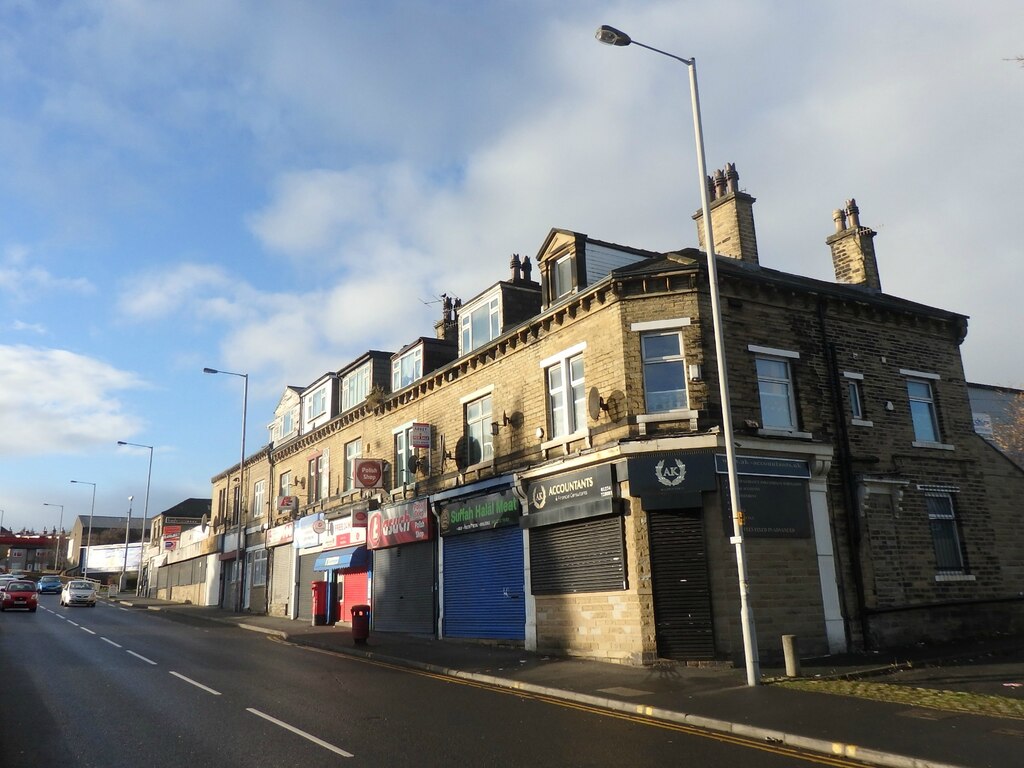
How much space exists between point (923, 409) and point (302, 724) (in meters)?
18.2

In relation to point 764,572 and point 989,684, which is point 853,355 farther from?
point 989,684

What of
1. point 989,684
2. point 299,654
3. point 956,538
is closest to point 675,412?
point 989,684

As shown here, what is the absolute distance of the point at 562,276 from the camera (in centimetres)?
2022

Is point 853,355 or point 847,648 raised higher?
point 853,355

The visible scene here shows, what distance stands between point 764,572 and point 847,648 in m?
2.83

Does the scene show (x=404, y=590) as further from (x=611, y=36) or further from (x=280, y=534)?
(x=611, y=36)

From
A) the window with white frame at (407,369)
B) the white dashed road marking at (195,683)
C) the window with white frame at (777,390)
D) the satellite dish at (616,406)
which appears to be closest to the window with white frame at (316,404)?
the window with white frame at (407,369)

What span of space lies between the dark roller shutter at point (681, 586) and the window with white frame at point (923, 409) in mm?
8472

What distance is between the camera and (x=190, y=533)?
53.7 metres

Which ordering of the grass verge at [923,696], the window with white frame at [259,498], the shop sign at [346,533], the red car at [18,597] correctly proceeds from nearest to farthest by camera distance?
the grass verge at [923,696] < the shop sign at [346,533] < the red car at [18,597] < the window with white frame at [259,498]

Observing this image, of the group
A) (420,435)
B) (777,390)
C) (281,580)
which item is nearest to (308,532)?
(281,580)

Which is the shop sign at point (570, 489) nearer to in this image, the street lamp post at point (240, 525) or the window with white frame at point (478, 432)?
the window with white frame at point (478, 432)

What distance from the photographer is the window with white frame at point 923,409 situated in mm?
20406

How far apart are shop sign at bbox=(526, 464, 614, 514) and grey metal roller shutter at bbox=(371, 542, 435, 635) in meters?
6.39
